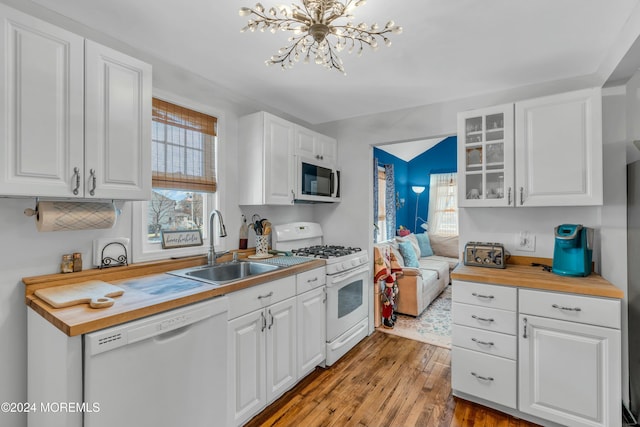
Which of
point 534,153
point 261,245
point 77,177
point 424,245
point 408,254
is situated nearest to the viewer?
point 77,177

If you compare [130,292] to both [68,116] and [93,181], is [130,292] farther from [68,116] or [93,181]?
[68,116]

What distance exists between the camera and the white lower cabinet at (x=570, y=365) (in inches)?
67.5

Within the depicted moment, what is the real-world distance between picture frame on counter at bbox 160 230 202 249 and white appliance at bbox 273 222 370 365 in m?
0.79

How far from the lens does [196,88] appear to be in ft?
7.61

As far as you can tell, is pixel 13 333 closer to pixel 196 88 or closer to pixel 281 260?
pixel 281 260

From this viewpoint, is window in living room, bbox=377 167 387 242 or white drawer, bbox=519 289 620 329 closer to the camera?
white drawer, bbox=519 289 620 329

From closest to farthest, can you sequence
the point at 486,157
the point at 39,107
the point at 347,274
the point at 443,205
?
1. the point at 39,107
2. the point at 486,157
3. the point at 347,274
4. the point at 443,205

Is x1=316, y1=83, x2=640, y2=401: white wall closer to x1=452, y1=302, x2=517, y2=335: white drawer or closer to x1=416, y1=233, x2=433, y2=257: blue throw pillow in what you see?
x1=452, y1=302, x2=517, y2=335: white drawer

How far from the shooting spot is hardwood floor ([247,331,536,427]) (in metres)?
1.95

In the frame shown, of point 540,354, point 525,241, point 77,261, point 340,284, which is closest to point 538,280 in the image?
point 540,354

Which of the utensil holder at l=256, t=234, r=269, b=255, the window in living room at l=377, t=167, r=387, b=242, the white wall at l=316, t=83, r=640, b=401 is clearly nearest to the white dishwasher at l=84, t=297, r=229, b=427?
the utensil holder at l=256, t=234, r=269, b=255

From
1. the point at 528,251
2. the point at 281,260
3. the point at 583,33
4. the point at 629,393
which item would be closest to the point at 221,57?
the point at 281,260

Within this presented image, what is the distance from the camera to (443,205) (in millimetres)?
6070

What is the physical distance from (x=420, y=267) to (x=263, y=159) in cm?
328
